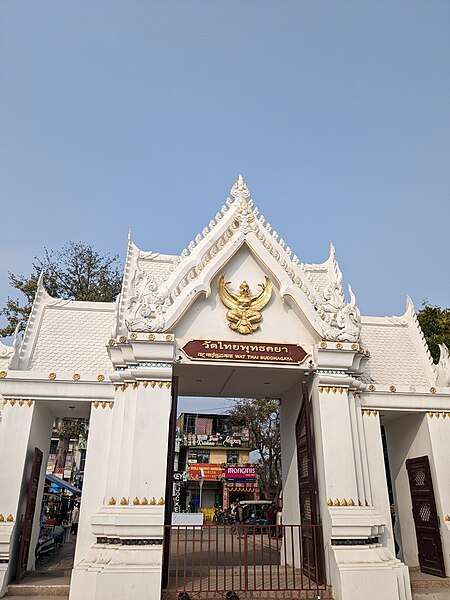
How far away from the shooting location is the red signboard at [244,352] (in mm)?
9758

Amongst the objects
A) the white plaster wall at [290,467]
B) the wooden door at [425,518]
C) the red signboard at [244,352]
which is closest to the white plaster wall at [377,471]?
the wooden door at [425,518]

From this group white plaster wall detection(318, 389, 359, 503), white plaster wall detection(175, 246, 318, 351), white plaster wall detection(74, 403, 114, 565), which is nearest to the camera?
white plaster wall detection(318, 389, 359, 503)

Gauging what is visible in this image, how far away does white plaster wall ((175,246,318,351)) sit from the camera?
33.1 feet

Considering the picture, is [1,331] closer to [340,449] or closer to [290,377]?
[290,377]

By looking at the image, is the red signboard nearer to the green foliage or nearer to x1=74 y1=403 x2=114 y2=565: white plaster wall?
x1=74 y1=403 x2=114 y2=565: white plaster wall

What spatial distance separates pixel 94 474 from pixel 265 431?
22.1m

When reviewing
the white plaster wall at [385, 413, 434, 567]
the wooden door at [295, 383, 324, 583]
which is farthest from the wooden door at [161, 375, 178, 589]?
the white plaster wall at [385, 413, 434, 567]

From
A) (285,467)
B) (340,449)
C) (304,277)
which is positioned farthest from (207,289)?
(285,467)

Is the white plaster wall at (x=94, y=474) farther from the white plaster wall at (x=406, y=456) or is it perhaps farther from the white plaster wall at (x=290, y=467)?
the white plaster wall at (x=406, y=456)

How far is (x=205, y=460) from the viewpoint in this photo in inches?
1544

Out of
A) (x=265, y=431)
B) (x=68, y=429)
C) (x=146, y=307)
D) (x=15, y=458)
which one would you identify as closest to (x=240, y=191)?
(x=146, y=307)

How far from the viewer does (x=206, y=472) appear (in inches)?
1506

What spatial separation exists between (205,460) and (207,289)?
104 feet

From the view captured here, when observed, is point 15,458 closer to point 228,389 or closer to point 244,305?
point 228,389
